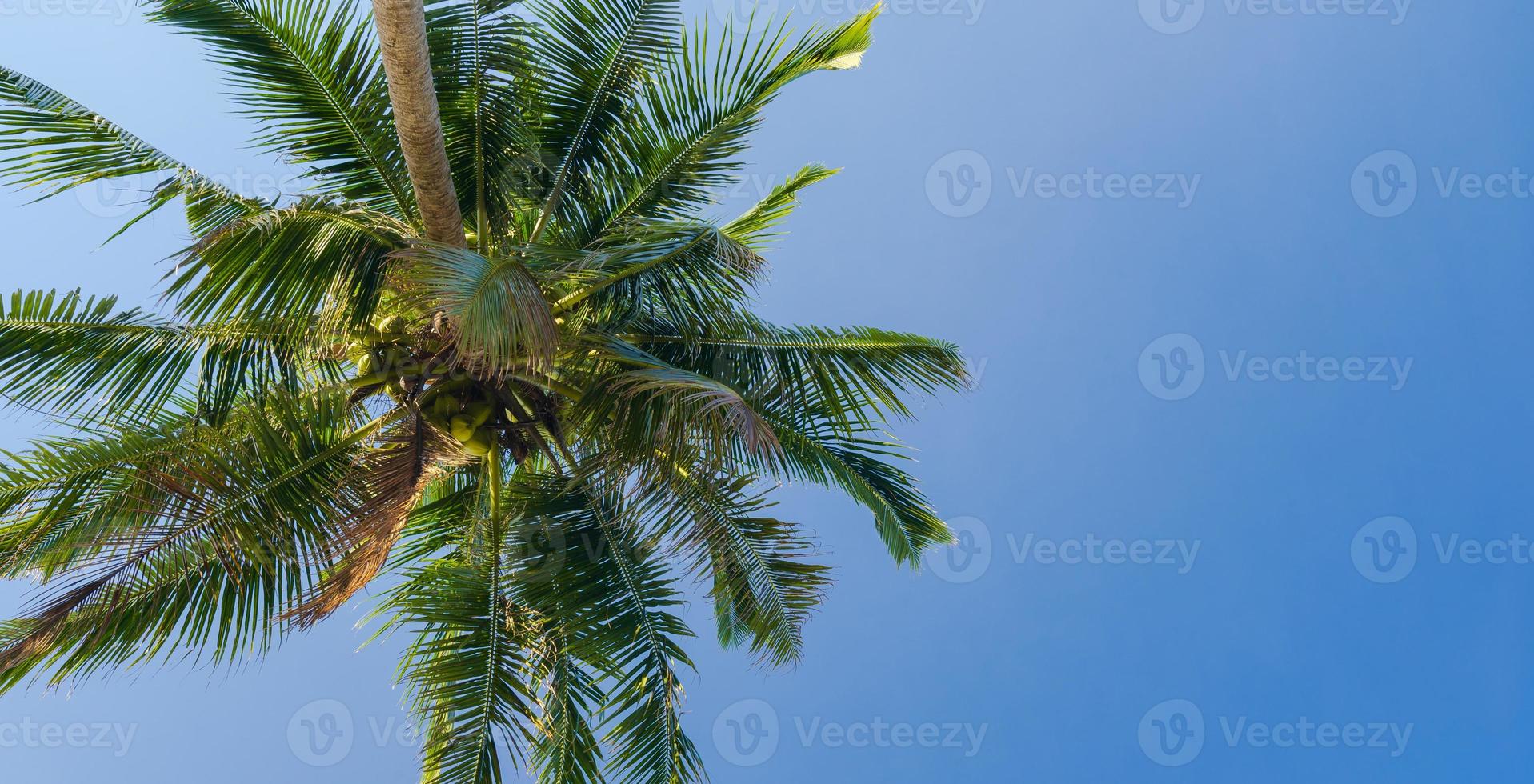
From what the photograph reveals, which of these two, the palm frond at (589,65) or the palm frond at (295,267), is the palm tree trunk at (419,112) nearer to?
the palm frond at (295,267)

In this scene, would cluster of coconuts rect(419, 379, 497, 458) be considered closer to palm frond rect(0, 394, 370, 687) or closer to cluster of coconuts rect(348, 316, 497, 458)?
cluster of coconuts rect(348, 316, 497, 458)

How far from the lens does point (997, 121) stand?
81.5 ft

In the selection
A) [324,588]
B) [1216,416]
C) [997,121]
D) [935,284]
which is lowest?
[324,588]

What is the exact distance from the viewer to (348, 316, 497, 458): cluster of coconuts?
9.65m

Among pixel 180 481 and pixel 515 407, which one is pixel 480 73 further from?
pixel 180 481

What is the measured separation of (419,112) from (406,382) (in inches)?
89.2

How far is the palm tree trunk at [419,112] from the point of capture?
24.6 ft

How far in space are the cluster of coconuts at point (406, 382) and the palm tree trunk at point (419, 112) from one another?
0.88 meters

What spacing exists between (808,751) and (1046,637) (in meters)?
4.61

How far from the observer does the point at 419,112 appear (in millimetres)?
8164

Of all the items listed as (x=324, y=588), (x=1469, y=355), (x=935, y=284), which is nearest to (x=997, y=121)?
(x=935, y=284)

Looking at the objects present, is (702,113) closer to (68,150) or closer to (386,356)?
(386,356)

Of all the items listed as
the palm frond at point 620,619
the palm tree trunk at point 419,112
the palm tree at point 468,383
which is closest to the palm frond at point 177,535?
the palm tree at point 468,383

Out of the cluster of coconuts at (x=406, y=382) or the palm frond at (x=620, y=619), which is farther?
the palm frond at (x=620, y=619)
